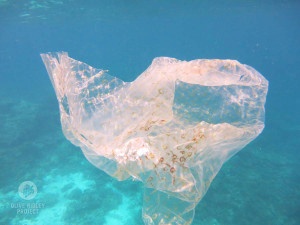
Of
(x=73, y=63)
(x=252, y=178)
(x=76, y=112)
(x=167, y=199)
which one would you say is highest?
(x=73, y=63)

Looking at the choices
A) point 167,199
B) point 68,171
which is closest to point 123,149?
point 167,199

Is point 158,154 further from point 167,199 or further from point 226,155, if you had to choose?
point 226,155

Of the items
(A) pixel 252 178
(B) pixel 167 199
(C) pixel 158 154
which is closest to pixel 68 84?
(C) pixel 158 154

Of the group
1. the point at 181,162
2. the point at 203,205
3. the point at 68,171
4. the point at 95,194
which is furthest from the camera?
the point at 68,171

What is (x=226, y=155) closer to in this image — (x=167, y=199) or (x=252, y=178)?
(x=167, y=199)

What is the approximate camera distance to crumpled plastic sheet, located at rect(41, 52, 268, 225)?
2.77 metres

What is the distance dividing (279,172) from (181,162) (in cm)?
993

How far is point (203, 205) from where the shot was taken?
7.26 m

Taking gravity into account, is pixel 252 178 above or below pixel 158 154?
below

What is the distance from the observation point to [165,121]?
9.98 ft

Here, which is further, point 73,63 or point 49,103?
point 49,103

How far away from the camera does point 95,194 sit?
8.30 m

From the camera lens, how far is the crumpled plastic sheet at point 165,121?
2.77 metres

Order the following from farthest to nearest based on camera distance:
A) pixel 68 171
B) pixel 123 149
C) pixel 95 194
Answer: pixel 68 171 → pixel 95 194 → pixel 123 149
